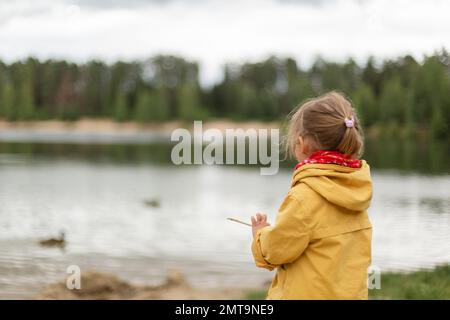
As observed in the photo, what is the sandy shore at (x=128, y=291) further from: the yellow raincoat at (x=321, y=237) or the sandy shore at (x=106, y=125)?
the sandy shore at (x=106, y=125)

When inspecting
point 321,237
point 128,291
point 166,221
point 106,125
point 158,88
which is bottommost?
point 128,291

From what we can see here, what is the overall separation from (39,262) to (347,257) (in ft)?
33.5

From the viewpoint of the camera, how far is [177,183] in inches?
1171

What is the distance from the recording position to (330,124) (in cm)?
226

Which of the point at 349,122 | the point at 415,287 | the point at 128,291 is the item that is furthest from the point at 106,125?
the point at 349,122

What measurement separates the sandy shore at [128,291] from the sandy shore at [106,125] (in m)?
49.8

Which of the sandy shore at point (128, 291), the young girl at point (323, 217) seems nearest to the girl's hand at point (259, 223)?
the young girl at point (323, 217)

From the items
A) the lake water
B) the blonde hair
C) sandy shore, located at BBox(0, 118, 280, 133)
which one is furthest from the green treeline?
the blonde hair

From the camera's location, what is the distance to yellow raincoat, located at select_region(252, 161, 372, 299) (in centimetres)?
217

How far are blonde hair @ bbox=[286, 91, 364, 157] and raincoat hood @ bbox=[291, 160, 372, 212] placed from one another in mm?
83

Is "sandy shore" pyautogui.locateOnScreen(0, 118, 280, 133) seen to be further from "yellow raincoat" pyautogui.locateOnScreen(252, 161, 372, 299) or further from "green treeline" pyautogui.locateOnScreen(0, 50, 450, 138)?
"yellow raincoat" pyautogui.locateOnScreen(252, 161, 372, 299)

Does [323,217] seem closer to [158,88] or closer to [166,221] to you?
[166,221]

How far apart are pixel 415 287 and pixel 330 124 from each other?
4946mm
